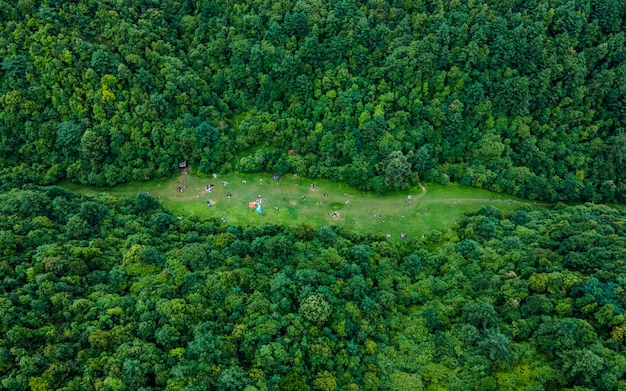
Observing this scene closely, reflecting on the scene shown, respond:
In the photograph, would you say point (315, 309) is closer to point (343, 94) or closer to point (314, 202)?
point (314, 202)

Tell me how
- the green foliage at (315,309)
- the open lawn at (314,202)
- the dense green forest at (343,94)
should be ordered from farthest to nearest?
the open lawn at (314,202) < the dense green forest at (343,94) < the green foliage at (315,309)

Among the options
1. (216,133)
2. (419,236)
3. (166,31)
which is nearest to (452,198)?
(419,236)

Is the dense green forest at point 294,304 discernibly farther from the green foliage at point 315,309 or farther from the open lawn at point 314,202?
the open lawn at point 314,202

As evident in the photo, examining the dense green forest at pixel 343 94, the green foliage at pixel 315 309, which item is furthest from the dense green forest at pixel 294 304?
the dense green forest at pixel 343 94

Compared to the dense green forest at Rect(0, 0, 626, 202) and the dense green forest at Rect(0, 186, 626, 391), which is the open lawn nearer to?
the dense green forest at Rect(0, 0, 626, 202)

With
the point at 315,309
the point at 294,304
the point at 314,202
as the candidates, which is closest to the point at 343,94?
the point at 314,202

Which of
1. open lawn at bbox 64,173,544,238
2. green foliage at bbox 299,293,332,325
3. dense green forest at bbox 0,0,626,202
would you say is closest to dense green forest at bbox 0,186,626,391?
green foliage at bbox 299,293,332,325
